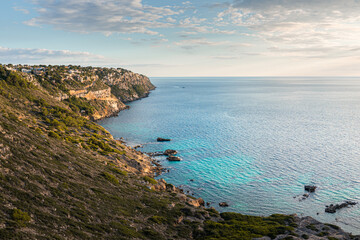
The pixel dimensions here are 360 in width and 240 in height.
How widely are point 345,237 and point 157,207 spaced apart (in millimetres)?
32549

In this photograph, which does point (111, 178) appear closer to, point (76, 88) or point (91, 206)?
point (91, 206)

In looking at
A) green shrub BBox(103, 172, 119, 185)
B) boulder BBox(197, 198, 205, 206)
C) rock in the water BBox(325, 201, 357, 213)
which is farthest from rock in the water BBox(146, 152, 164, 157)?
rock in the water BBox(325, 201, 357, 213)

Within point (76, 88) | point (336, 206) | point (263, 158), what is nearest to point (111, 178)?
point (336, 206)

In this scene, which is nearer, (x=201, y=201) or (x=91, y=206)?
(x=91, y=206)

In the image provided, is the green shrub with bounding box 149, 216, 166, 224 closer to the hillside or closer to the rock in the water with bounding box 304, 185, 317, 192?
the hillside

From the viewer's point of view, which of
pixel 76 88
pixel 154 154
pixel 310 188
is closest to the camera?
pixel 310 188

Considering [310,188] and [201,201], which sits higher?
[310,188]

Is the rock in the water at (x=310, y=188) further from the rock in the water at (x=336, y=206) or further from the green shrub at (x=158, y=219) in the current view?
the green shrub at (x=158, y=219)

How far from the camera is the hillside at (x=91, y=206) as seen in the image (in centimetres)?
2758

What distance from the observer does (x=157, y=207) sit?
43.4 meters

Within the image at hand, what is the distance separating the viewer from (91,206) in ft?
117

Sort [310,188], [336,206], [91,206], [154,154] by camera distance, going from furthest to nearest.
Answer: [154,154] → [310,188] → [336,206] → [91,206]

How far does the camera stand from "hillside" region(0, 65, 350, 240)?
27.6 metres

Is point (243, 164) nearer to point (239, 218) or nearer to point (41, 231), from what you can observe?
point (239, 218)
